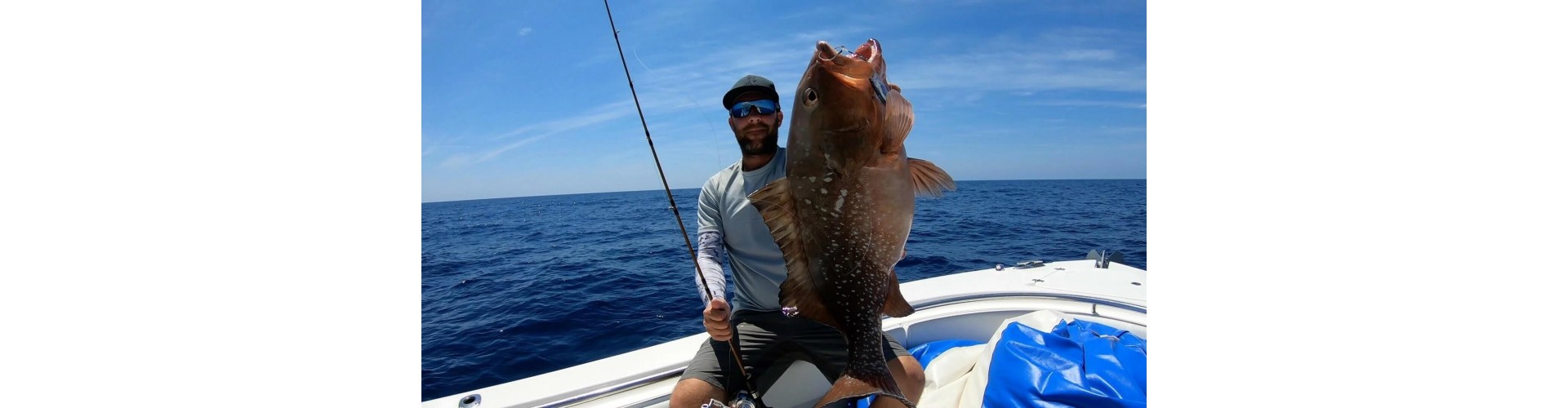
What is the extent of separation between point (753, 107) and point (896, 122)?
123cm

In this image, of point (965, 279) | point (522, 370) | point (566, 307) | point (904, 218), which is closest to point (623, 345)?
point (522, 370)

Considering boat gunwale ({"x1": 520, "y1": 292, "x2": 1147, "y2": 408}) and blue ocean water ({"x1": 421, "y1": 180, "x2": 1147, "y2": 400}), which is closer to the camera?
boat gunwale ({"x1": 520, "y1": 292, "x2": 1147, "y2": 408})

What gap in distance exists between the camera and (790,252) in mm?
2326

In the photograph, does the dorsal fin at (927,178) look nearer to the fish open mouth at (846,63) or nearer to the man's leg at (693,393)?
the fish open mouth at (846,63)

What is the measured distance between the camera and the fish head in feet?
6.52

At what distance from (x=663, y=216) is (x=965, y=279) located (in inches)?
1096

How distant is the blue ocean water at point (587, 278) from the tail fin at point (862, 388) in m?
0.84

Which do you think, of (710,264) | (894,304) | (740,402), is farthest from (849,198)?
(740,402)

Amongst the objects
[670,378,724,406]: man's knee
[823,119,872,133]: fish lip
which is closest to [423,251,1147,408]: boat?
[670,378,724,406]: man's knee

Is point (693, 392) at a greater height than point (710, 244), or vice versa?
point (710, 244)

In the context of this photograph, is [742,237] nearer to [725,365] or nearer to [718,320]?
[718,320]

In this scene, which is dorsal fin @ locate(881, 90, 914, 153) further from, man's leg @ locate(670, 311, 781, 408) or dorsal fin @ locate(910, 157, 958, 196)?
man's leg @ locate(670, 311, 781, 408)

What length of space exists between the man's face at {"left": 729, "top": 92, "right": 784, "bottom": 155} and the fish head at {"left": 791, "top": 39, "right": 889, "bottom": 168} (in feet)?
3.48

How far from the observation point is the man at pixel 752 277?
123 inches
